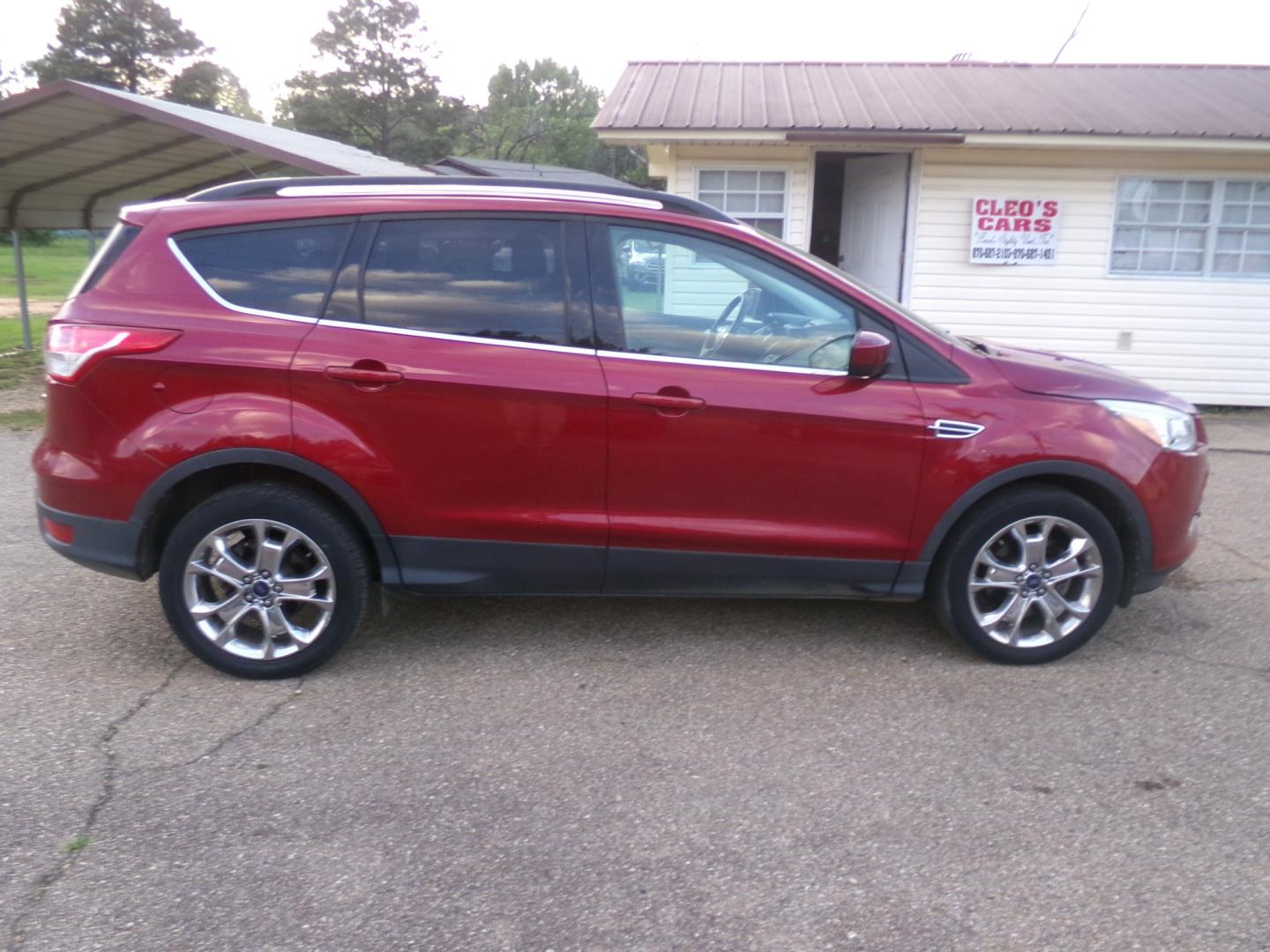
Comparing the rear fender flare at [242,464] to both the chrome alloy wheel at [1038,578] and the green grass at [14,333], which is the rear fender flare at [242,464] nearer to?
the chrome alloy wheel at [1038,578]

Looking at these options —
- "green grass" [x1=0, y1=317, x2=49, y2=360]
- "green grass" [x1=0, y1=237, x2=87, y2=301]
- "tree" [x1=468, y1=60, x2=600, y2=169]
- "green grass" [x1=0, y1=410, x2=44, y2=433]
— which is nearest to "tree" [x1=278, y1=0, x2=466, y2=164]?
"tree" [x1=468, y1=60, x2=600, y2=169]

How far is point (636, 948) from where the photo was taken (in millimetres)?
2838

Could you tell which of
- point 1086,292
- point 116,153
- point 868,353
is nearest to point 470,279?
point 868,353

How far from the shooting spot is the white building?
10477mm

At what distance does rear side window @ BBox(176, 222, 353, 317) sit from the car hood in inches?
106

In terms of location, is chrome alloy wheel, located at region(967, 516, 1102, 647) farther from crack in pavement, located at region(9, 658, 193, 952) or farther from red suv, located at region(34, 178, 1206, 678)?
crack in pavement, located at region(9, 658, 193, 952)

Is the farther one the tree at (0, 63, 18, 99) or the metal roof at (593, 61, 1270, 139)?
the tree at (0, 63, 18, 99)

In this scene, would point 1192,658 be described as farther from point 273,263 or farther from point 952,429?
point 273,263

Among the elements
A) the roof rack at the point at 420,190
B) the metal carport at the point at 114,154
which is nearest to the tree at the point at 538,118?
the metal carport at the point at 114,154

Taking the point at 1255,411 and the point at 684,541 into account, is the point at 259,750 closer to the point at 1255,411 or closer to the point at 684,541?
the point at 684,541

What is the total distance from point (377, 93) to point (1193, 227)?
185 feet

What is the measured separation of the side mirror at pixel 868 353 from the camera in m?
4.23

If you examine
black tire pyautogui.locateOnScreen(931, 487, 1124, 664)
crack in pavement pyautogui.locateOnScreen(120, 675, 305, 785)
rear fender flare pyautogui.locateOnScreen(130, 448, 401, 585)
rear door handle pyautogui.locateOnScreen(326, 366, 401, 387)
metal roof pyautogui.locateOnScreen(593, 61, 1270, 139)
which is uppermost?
metal roof pyautogui.locateOnScreen(593, 61, 1270, 139)

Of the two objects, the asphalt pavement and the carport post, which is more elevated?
the carport post
